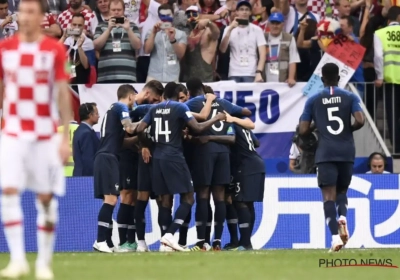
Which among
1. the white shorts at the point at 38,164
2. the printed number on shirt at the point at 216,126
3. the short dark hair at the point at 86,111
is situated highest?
the short dark hair at the point at 86,111

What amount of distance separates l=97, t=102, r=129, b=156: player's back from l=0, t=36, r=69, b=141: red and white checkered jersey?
594 cm

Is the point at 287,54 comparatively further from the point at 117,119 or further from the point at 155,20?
the point at 117,119

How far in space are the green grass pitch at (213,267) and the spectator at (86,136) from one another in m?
3.15

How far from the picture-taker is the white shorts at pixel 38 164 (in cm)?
1079

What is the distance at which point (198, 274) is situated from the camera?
1205 centimetres

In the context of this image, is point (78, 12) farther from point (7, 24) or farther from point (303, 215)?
point (303, 215)

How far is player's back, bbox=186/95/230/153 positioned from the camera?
1714 cm

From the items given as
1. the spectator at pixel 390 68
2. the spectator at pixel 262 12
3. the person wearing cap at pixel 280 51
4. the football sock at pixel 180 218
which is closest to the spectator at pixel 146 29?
the spectator at pixel 262 12

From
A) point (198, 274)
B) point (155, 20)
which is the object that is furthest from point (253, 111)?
point (198, 274)

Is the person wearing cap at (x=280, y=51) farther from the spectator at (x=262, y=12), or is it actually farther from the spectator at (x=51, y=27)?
the spectator at (x=51, y=27)

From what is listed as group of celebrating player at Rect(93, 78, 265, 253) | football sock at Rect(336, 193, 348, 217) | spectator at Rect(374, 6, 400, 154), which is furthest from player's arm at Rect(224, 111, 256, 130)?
spectator at Rect(374, 6, 400, 154)

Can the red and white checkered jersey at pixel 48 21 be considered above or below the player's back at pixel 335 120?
above

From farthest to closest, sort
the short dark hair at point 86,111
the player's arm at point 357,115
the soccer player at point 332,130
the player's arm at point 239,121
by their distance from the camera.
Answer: the short dark hair at point 86,111 → the player's arm at point 239,121 → the soccer player at point 332,130 → the player's arm at point 357,115

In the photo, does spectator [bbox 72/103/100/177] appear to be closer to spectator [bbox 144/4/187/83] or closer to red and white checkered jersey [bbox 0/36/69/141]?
spectator [bbox 144/4/187/83]
